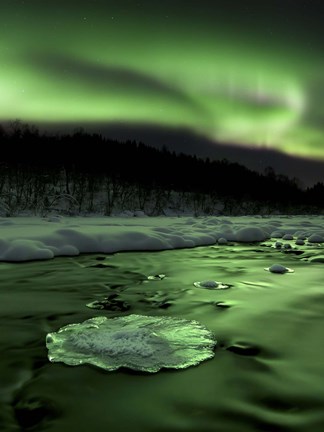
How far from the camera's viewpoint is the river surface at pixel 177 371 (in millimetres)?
1393

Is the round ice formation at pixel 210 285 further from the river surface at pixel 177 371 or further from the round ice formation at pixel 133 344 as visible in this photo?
the round ice formation at pixel 133 344

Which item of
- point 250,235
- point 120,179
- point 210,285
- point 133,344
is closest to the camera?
point 133,344

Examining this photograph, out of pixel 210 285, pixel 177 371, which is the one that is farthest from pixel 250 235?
pixel 177 371

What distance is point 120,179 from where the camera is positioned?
47688 mm

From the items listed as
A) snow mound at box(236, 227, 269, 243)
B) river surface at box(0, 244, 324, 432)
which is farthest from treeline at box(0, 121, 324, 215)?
river surface at box(0, 244, 324, 432)

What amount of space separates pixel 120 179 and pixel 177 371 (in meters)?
46.6

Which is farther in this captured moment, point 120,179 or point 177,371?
point 120,179

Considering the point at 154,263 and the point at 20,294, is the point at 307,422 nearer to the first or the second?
the point at 20,294

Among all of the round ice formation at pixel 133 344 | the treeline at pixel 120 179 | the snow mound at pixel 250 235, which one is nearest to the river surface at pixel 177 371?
the round ice formation at pixel 133 344

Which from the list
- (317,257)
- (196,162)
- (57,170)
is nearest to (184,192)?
(196,162)

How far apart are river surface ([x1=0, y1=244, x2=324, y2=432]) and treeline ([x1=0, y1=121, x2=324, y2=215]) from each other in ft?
101

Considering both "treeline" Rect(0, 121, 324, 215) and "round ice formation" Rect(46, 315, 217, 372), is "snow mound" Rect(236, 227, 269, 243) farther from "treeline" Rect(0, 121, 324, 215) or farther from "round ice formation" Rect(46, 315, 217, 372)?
"treeline" Rect(0, 121, 324, 215)

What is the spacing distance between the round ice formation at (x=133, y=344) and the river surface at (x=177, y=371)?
0.21ft

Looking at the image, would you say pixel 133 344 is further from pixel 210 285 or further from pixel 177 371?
pixel 210 285
